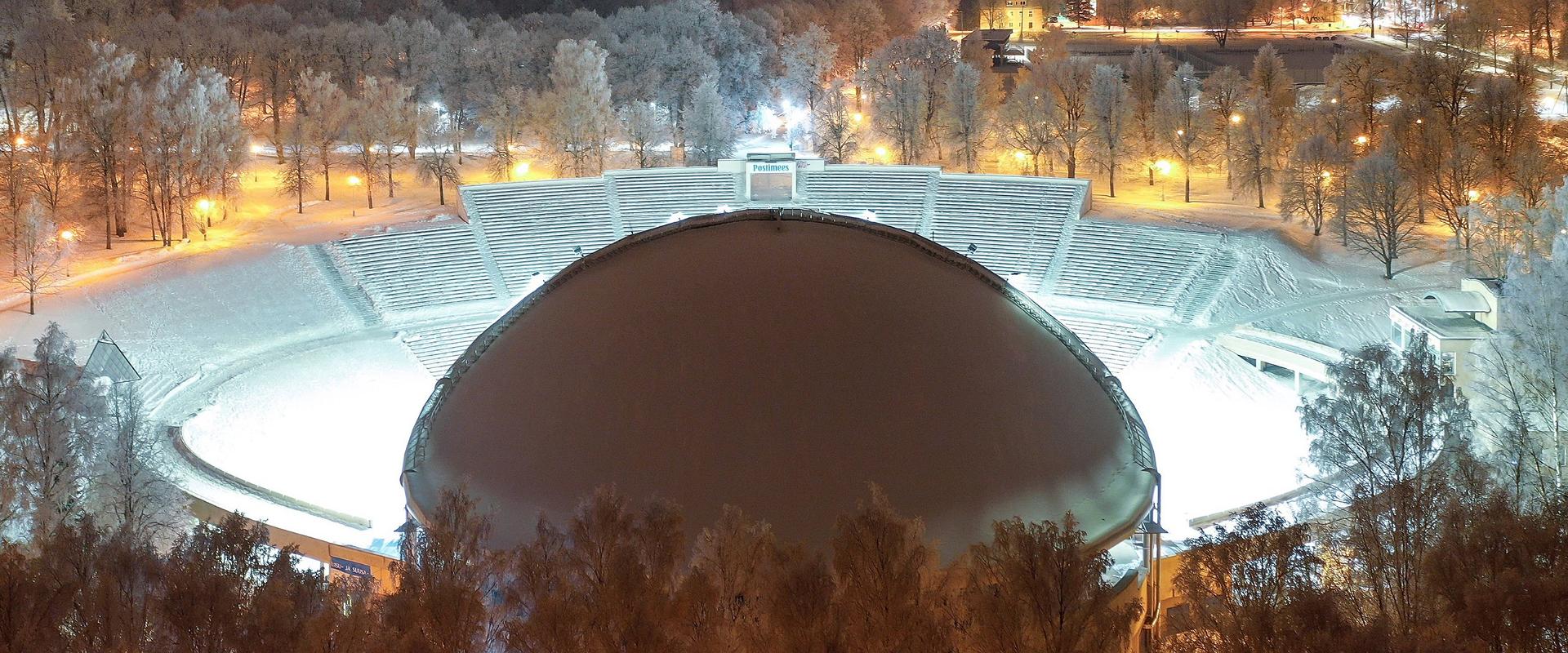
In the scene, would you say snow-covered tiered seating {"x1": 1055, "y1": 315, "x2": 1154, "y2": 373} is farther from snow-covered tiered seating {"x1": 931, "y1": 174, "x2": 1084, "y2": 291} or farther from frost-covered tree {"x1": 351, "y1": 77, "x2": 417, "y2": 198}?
frost-covered tree {"x1": 351, "y1": 77, "x2": 417, "y2": 198}

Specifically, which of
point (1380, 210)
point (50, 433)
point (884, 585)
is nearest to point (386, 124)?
point (50, 433)

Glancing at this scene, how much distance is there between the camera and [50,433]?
67.2 ft

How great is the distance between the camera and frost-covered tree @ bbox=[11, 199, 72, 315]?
35812 mm

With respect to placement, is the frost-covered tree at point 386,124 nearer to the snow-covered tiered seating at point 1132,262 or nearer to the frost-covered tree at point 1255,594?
the snow-covered tiered seating at point 1132,262

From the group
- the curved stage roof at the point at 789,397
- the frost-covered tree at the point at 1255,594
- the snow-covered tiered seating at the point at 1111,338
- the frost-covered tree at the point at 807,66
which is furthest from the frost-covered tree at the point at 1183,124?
the frost-covered tree at the point at 1255,594

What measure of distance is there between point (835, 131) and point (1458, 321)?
31.0 meters

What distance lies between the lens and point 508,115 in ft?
171

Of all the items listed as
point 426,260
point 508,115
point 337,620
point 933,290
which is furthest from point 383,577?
point 508,115

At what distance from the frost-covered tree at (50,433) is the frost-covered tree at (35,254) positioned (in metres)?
16.3

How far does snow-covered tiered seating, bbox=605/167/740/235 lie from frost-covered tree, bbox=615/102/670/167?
5.43m

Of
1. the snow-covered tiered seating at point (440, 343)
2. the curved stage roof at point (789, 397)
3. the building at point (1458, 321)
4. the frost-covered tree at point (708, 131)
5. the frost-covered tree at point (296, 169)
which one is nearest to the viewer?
the curved stage roof at point (789, 397)

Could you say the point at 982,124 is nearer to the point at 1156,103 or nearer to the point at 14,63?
the point at 1156,103

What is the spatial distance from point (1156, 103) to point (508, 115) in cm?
2319

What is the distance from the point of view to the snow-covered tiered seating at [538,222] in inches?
1614
